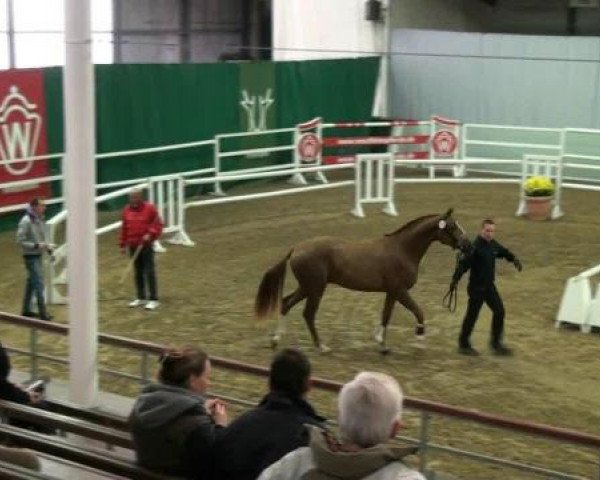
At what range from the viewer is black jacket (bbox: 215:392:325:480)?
4039 mm

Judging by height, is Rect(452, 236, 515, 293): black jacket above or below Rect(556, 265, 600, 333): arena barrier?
above

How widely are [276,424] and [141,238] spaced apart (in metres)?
8.51

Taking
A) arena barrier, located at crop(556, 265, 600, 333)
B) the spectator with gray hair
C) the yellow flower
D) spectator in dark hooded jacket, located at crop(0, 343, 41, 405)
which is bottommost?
arena barrier, located at crop(556, 265, 600, 333)

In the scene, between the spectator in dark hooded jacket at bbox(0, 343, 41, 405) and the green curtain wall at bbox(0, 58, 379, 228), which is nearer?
the spectator in dark hooded jacket at bbox(0, 343, 41, 405)

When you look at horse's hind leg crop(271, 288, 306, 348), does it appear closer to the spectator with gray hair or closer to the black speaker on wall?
the spectator with gray hair

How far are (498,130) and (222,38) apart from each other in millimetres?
11074

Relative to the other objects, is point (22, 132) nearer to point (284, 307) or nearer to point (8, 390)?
point (284, 307)

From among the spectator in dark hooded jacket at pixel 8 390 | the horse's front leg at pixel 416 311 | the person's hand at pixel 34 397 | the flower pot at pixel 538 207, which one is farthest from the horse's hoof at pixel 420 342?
the flower pot at pixel 538 207

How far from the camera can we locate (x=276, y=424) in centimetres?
406

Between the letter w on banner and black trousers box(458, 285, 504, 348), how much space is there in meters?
8.72

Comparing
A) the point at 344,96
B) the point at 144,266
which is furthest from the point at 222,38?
the point at 144,266

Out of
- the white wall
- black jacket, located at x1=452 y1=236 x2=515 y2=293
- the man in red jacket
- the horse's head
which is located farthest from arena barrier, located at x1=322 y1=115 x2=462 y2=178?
black jacket, located at x1=452 y1=236 x2=515 y2=293

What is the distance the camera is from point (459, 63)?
84.3 feet

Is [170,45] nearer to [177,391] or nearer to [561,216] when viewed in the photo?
[561,216]
